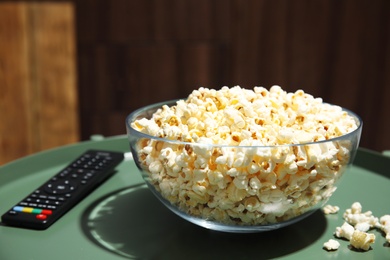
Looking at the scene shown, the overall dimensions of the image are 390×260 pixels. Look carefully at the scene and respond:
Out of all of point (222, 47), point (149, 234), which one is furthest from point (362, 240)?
point (222, 47)

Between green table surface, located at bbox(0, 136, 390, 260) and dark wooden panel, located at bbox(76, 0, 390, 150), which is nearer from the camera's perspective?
green table surface, located at bbox(0, 136, 390, 260)

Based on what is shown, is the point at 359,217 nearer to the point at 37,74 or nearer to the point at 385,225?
the point at 385,225

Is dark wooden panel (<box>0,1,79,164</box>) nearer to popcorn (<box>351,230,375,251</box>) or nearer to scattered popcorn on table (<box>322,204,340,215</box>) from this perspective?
scattered popcorn on table (<box>322,204,340,215</box>)

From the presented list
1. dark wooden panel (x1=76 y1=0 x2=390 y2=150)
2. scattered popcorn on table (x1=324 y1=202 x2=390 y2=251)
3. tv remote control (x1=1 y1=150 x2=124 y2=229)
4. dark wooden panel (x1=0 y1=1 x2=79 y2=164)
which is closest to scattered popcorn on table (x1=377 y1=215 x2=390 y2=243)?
scattered popcorn on table (x1=324 y1=202 x2=390 y2=251)

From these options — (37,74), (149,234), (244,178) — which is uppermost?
(244,178)

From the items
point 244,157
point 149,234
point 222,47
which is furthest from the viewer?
point 222,47

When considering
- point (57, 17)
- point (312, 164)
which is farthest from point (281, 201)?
point (57, 17)
